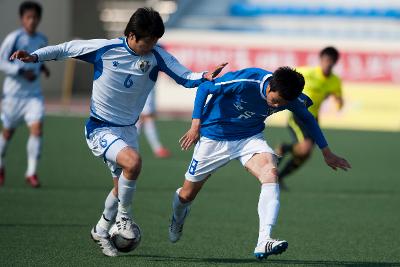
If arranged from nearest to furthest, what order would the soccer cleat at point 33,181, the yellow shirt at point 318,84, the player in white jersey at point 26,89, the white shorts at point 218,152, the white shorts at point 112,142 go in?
the white shorts at point 112,142, the white shorts at point 218,152, the player in white jersey at point 26,89, the soccer cleat at point 33,181, the yellow shirt at point 318,84

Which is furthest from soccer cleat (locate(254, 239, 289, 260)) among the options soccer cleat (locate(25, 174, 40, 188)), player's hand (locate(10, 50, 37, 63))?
soccer cleat (locate(25, 174, 40, 188))

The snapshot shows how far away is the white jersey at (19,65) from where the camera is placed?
11.4 meters

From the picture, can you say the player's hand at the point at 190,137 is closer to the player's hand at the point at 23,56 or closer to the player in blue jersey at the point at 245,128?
the player in blue jersey at the point at 245,128

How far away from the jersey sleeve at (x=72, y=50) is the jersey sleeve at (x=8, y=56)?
13.5 feet

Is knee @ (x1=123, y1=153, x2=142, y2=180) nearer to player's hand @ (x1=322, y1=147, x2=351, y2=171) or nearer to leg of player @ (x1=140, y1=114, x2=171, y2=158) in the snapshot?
player's hand @ (x1=322, y1=147, x2=351, y2=171)

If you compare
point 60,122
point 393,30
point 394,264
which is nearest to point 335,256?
point 394,264

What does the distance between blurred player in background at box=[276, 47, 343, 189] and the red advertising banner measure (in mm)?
10809

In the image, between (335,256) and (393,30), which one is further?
Result: (393,30)

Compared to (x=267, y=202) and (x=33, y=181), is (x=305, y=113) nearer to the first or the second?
(x=267, y=202)

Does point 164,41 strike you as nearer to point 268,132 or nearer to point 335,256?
point 268,132

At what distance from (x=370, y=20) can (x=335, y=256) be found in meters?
21.8

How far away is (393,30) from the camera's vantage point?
27844 millimetres

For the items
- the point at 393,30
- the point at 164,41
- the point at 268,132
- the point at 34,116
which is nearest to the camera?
the point at 34,116

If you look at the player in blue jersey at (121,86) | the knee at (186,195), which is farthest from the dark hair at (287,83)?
the knee at (186,195)
